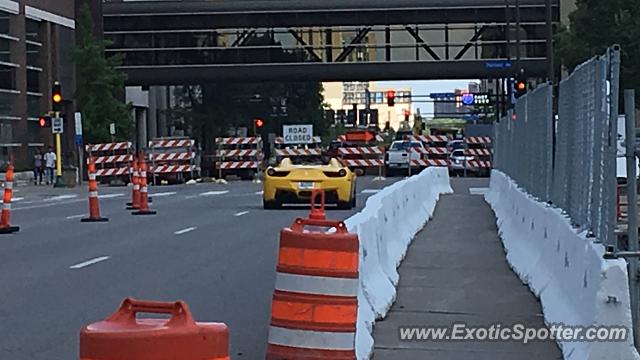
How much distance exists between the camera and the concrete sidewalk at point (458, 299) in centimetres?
991

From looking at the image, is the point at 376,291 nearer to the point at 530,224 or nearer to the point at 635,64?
the point at 530,224

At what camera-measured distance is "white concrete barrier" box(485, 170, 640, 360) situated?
26.1ft

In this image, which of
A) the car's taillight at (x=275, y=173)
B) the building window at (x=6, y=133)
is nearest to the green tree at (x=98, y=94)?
the building window at (x=6, y=133)

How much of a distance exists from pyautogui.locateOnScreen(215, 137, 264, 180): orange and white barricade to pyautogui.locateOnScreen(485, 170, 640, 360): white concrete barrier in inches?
1770

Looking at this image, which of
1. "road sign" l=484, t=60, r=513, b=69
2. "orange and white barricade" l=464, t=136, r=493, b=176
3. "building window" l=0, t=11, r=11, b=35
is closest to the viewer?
"building window" l=0, t=11, r=11, b=35

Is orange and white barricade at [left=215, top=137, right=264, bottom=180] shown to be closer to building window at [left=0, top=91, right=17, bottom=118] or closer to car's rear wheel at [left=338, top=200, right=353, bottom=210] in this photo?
building window at [left=0, top=91, right=17, bottom=118]

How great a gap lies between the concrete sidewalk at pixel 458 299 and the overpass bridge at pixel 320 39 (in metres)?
46.0

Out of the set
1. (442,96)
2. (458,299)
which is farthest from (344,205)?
(442,96)

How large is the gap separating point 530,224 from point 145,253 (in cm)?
561

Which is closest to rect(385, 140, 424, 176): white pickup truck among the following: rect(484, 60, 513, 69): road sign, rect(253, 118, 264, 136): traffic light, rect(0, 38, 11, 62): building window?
rect(484, 60, 513, 69): road sign

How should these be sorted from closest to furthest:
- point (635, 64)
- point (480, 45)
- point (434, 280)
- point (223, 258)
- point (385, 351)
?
point (385, 351)
point (434, 280)
point (223, 258)
point (635, 64)
point (480, 45)

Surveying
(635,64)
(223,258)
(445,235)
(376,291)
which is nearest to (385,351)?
(376,291)

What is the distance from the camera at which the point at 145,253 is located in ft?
58.0

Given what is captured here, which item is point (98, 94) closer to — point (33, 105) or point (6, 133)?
point (33, 105)
